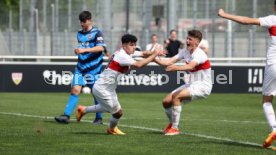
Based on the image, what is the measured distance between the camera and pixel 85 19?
1769cm

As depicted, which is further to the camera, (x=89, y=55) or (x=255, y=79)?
(x=255, y=79)

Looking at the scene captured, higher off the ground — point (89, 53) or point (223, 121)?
point (89, 53)

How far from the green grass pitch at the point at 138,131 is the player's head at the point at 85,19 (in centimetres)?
189

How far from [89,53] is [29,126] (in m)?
2.25

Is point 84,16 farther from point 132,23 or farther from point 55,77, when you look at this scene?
point 132,23

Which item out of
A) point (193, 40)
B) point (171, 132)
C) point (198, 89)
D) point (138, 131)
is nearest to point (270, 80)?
point (198, 89)

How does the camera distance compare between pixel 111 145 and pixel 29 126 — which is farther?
pixel 29 126

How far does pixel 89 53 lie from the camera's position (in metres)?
17.9

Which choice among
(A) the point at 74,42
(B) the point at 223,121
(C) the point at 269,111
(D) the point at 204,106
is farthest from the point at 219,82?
(C) the point at 269,111

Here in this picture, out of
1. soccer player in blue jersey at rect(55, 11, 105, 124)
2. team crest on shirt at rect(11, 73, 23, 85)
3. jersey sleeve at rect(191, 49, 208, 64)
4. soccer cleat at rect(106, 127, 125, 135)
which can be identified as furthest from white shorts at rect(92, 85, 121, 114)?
team crest on shirt at rect(11, 73, 23, 85)

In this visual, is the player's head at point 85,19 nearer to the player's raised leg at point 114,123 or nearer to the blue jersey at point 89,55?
the blue jersey at point 89,55

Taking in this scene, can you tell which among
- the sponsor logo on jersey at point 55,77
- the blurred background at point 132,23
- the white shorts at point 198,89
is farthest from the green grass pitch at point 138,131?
the blurred background at point 132,23

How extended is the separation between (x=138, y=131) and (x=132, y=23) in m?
29.4

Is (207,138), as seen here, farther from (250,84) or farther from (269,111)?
(250,84)
